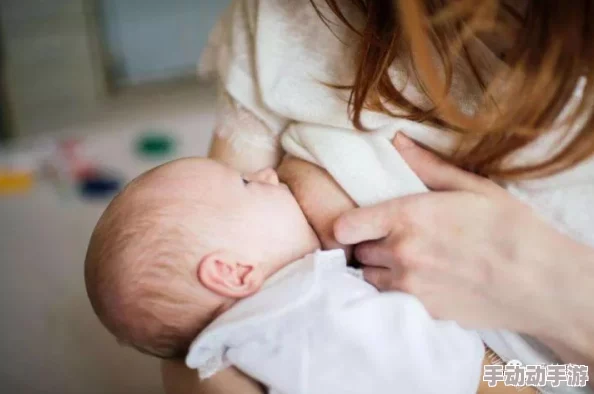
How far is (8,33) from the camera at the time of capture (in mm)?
2076

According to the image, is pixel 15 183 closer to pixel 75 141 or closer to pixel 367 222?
pixel 75 141

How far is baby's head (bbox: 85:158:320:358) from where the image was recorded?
65 cm

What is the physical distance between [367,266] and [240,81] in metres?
0.26

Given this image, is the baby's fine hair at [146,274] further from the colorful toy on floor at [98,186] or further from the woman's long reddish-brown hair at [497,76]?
the colorful toy on floor at [98,186]

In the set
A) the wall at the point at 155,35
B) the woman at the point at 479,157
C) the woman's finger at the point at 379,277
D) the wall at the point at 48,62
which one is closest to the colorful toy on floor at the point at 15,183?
the wall at the point at 48,62

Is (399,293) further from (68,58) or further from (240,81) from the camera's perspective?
(68,58)

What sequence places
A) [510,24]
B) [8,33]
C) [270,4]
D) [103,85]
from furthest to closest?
[103,85] < [8,33] < [270,4] < [510,24]

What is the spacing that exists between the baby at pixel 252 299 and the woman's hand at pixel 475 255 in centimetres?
3

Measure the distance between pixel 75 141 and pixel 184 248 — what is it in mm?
1381

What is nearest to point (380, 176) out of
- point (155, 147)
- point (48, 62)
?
point (155, 147)

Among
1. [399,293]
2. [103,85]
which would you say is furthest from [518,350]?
[103,85]

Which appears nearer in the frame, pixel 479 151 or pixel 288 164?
pixel 479 151

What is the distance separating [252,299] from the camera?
2.15 ft

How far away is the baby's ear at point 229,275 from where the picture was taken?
2.14ft
